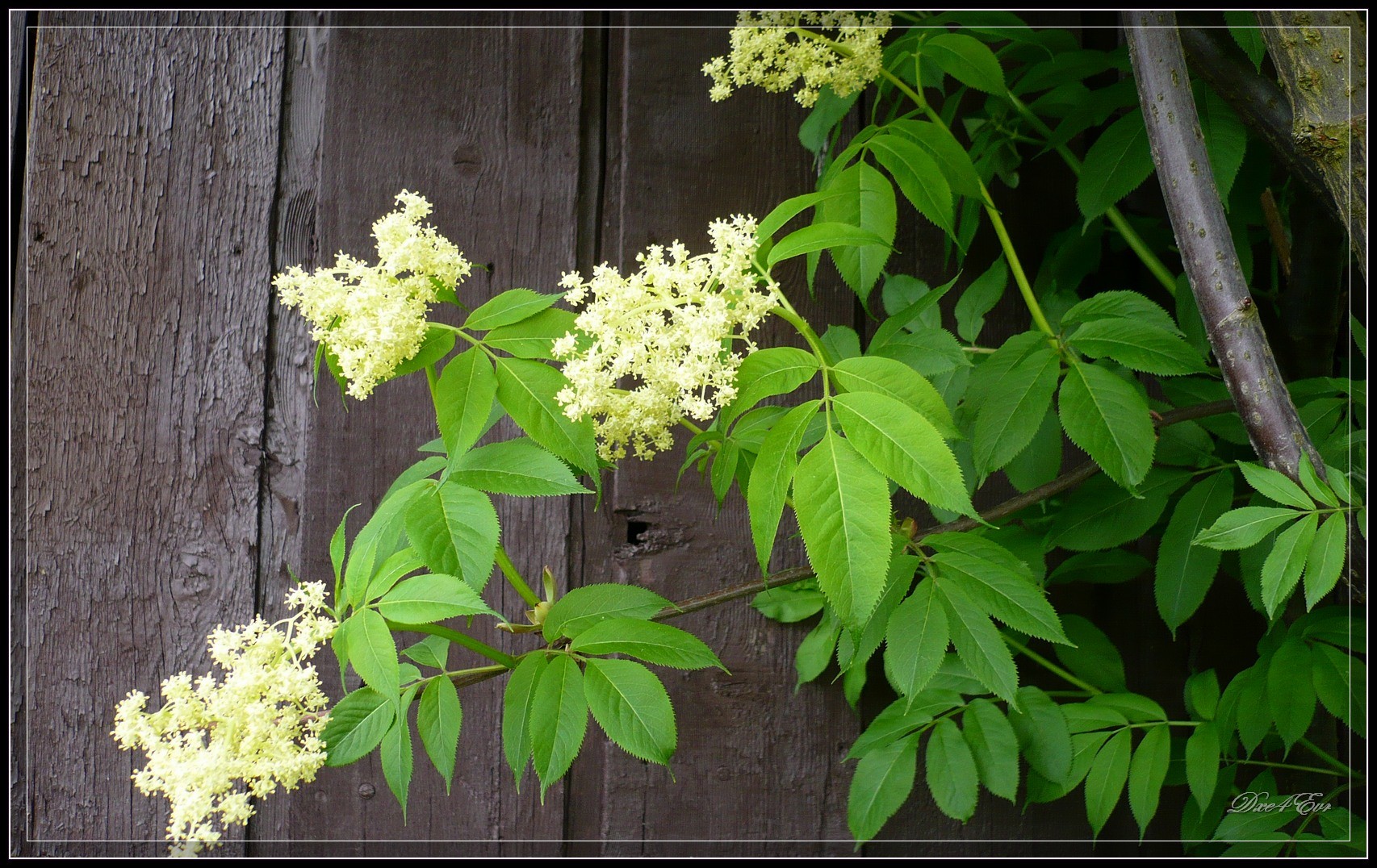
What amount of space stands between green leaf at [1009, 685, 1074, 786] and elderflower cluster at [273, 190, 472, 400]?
776 millimetres

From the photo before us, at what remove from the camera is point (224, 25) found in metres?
1.20

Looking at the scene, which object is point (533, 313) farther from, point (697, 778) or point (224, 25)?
point (224, 25)

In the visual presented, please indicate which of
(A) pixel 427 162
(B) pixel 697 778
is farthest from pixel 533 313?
(B) pixel 697 778

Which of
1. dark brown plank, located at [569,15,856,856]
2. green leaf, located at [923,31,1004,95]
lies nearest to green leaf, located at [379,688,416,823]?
dark brown plank, located at [569,15,856,856]

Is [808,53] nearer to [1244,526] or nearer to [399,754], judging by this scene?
[1244,526]

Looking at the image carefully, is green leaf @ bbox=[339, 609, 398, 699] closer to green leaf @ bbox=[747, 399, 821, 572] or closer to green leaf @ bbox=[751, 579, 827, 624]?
green leaf @ bbox=[747, 399, 821, 572]

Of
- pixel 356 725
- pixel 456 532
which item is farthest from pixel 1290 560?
pixel 356 725

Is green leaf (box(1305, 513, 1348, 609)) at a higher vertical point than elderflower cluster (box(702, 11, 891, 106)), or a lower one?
lower

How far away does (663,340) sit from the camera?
24.6 inches

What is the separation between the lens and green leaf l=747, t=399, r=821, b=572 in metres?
0.63

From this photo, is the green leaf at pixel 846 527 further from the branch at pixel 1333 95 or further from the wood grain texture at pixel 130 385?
the wood grain texture at pixel 130 385

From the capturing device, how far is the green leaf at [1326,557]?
0.70 m

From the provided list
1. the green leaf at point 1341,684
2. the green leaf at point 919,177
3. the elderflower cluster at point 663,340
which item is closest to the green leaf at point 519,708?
the elderflower cluster at point 663,340

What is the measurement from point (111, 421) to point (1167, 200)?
1.38 meters
